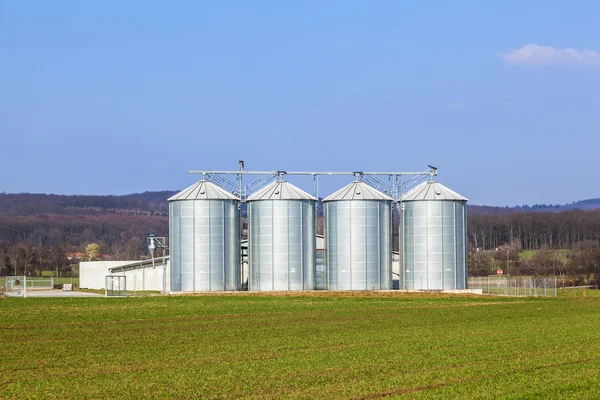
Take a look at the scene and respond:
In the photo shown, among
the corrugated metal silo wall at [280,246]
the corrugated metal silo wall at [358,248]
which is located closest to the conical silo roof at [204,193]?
the corrugated metal silo wall at [280,246]

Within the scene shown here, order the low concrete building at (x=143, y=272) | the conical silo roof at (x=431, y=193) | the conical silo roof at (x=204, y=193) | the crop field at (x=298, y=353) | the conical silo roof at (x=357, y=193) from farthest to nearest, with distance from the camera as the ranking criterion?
the low concrete building at (x=143, y=272)
the conical silo roof at (x=431, y=193)
the conical silo roof at (x=357, y=193)
the conical silo roof at (x=204, y=193)
the crop field at (x=298, y=353)

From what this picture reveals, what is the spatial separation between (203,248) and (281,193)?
8.15 m

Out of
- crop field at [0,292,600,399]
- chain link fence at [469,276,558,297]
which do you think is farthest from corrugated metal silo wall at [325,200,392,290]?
crop field at [0,292,600,399]

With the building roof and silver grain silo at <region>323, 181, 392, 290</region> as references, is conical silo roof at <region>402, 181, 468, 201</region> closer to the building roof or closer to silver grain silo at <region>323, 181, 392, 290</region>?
silver grain silo at <region>323, 181, 392, 290</region>

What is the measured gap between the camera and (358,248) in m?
80.8

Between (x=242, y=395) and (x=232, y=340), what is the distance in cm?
1367

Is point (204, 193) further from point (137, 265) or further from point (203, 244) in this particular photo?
point (137, 265)

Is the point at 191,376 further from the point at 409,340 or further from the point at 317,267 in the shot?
the point at 317,267

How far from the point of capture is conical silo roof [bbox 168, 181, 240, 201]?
264ft

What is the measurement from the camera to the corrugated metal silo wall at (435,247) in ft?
267

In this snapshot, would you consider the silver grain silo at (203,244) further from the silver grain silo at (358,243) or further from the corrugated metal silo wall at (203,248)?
the silver grain silo at (358,243)

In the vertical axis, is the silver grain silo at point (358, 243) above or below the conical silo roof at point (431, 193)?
below

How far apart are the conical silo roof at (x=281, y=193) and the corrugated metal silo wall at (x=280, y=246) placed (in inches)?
14.6

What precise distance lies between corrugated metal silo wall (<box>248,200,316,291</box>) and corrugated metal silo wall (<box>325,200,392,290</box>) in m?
2.23
